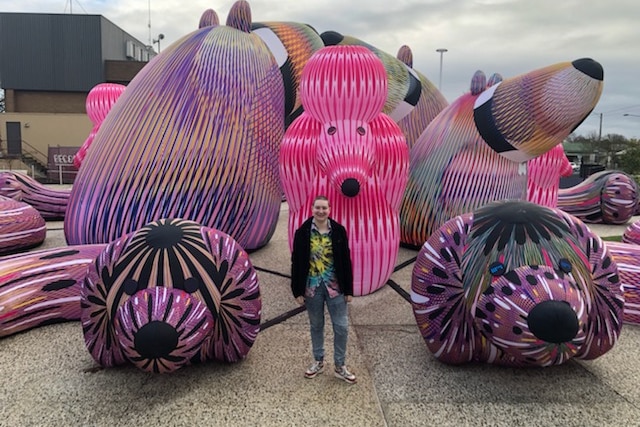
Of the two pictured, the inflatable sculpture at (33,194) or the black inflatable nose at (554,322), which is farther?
the inflatable sculpture at (33,194)

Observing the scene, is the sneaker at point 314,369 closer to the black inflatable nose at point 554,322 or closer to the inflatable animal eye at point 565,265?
the black inflatable nose at point 554,322

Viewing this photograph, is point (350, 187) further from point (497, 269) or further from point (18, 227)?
point (18, 227)

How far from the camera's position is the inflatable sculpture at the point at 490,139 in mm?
4875

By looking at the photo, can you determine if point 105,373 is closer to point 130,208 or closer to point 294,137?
point 130,208

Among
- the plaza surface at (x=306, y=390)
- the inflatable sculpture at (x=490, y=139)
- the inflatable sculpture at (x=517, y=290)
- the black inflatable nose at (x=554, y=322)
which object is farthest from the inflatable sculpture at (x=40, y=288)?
the inflatable sculpture at (x=490, y=139)

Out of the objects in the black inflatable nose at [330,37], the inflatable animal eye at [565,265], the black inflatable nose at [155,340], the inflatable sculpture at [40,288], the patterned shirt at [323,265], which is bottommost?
the inflatable sculpture at [40,288]

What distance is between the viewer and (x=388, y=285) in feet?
16.1

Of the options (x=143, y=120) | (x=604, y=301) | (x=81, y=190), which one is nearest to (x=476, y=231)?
(x=604, y=301)

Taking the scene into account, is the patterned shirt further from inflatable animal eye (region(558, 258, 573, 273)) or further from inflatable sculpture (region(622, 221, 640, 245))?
inflatable sculpture (region(622, 221, 640, 245))

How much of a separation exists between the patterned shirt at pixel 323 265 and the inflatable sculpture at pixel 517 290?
0.61 m

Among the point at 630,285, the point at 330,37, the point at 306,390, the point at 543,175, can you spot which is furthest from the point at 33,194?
the point at 630,285

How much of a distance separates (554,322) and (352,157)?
2152 millimetres

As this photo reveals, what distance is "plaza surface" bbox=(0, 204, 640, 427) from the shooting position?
259 cm

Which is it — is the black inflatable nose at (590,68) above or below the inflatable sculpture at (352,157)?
above
